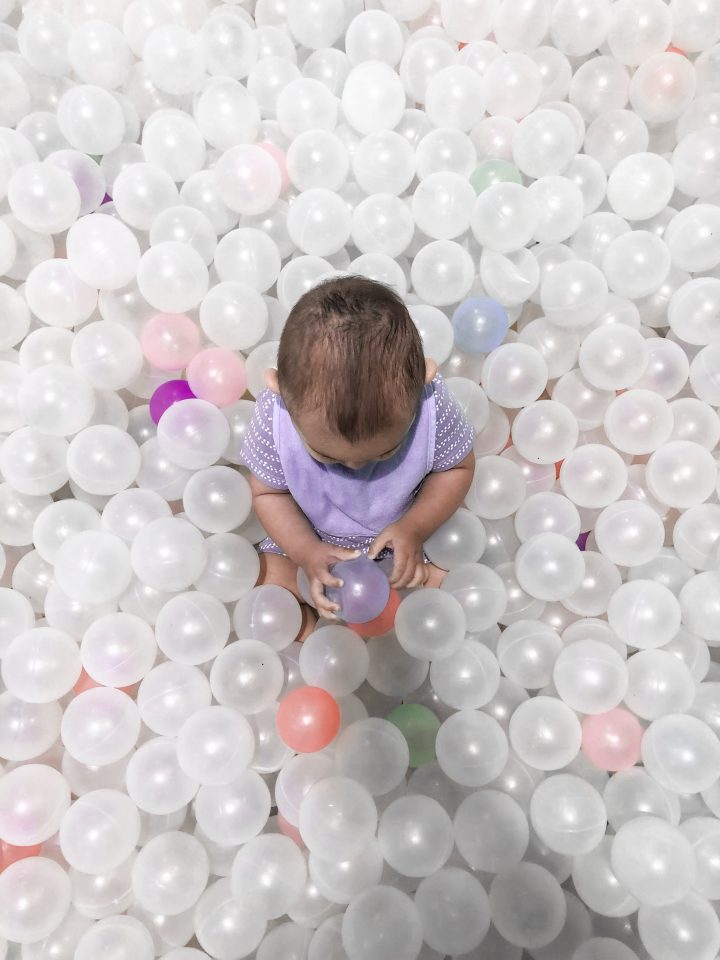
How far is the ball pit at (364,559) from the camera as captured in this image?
842 millimetres

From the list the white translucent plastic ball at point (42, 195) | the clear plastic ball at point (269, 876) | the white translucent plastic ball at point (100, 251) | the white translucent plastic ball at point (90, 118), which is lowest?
the clear plastic ball at point (269, 876)

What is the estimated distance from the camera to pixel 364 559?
35.8 inches

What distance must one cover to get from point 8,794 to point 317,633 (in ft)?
1.34

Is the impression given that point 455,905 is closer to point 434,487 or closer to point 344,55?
point 434,487

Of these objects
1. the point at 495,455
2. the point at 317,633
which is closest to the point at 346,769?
the point at 317,633

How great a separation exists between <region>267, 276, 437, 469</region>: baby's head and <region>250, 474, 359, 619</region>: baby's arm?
0.69 ft

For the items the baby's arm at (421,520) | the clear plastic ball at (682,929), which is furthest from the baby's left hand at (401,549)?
the clear plastic ball at (682,929)

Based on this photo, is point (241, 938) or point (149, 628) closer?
point (241, 938)

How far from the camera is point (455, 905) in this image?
0.80 metres

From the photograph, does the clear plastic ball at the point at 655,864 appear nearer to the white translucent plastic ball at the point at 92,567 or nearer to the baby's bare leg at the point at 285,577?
the baby's bare leg at the point at 285,577

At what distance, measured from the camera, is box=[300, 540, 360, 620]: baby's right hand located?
90 centimetres

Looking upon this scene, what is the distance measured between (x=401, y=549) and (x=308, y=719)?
0.24m

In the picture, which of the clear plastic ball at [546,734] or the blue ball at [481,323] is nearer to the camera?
the clear plastic ball at [546,734]

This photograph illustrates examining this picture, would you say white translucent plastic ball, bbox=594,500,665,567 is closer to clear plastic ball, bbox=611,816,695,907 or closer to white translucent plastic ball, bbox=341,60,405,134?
clear plastic ball, bbox=611,816,695,907
